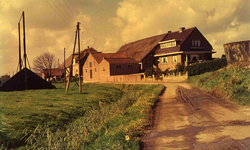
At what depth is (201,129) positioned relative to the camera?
25.4 feet

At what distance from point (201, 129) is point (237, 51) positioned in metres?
14.1

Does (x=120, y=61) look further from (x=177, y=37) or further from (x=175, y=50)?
(x=177, y=37)

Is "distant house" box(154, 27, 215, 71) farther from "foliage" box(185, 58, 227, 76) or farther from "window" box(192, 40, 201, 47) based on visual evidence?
"foliage" box(185, 58, 227, 76)

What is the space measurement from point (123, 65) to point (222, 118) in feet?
129

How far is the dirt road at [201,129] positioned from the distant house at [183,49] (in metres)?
33.3

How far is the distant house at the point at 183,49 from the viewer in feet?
145

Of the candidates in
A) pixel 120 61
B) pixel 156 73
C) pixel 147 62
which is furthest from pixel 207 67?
pixel 120 61

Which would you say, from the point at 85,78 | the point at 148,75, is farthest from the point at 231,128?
the point at 85,78

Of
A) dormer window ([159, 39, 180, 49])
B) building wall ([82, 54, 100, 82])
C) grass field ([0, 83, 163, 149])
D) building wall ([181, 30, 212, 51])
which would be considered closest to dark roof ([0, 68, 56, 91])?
grass field ([0, 83, 163, 149])

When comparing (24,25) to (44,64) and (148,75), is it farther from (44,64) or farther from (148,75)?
(44,64)

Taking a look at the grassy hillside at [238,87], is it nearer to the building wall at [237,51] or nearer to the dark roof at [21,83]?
the building wall at [237,51]

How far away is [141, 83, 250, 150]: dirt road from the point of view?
635 cm

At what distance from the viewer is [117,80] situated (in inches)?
1761

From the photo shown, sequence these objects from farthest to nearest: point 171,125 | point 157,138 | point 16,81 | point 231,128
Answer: point 16,81 → point 171,125 → point 231,128 → point 157,138
